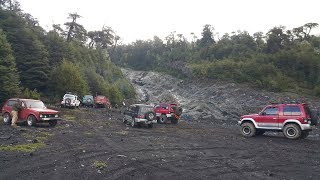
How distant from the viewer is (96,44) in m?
94.2

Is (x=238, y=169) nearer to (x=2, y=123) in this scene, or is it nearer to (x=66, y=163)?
(x=66, y=163)

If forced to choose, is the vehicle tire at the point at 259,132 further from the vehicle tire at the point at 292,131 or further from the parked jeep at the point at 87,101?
the parked jeep at the point at 87,101

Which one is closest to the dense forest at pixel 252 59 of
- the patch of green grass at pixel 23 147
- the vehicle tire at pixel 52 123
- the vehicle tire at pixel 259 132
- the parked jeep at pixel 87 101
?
the parked jeep at pixel 87 101

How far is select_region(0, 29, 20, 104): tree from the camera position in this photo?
32312 millimetres

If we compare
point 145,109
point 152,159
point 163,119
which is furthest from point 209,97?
point 152,159

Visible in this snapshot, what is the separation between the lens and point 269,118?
787 inches

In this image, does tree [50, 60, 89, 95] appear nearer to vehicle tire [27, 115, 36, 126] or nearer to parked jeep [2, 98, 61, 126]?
parked jeep [2, 98, 61, 126]

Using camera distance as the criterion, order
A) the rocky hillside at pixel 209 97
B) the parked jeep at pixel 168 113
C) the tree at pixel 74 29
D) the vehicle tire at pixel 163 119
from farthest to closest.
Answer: the tree at pixel 74 29, the rocky hillside at pixel 209 97, the vehicle tire at pixel 163 119, the parked jeep at pixel 168 113

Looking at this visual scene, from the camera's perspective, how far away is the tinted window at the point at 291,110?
19.2m

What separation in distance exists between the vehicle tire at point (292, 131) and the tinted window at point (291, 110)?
685 mm

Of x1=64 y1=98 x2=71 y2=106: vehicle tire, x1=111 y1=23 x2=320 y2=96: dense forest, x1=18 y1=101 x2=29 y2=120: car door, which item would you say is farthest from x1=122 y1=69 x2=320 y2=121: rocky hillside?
x1=18 y1=101 x2=29 y2=120: car door

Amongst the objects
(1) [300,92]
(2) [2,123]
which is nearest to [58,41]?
(2) [2,123]

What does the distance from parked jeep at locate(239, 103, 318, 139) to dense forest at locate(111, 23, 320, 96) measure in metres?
33.6

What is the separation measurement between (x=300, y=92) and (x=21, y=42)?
4183cm
